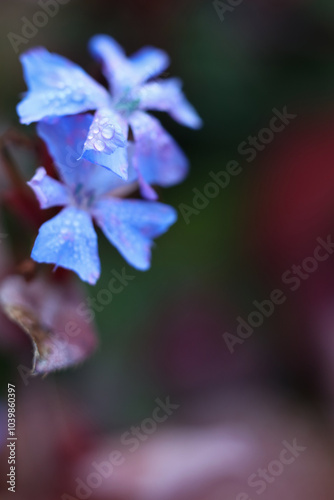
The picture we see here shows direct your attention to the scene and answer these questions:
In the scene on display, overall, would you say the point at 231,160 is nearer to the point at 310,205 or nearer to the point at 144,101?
the point at 310,205

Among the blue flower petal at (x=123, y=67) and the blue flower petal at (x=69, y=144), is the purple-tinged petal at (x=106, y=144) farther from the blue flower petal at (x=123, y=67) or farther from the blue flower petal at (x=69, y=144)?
the blue flower petal at (x=123, y=67)

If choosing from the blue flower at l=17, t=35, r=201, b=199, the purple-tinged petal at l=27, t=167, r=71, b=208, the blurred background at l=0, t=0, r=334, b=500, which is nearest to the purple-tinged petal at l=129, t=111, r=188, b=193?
the blue flower at l=17, t=35, r=201, b=199

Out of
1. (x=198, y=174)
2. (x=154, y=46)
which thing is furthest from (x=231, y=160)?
(x=154, y=46)

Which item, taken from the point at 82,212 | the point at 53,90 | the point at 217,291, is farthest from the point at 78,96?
the point at 217,291

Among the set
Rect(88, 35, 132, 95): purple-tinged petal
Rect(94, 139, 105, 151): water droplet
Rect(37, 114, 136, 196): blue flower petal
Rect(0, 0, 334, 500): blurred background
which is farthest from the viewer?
Rect(0, 0, 334, 500): blurred background

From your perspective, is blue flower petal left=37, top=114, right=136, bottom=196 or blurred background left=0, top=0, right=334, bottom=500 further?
blurred background left=0, top=0, right=334, bottom=500

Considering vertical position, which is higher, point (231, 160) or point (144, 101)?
point (144, 101)

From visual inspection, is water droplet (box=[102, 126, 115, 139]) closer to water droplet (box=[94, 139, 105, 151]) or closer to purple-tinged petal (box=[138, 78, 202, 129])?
water droplet (box=[94, 139, 105, 151])
